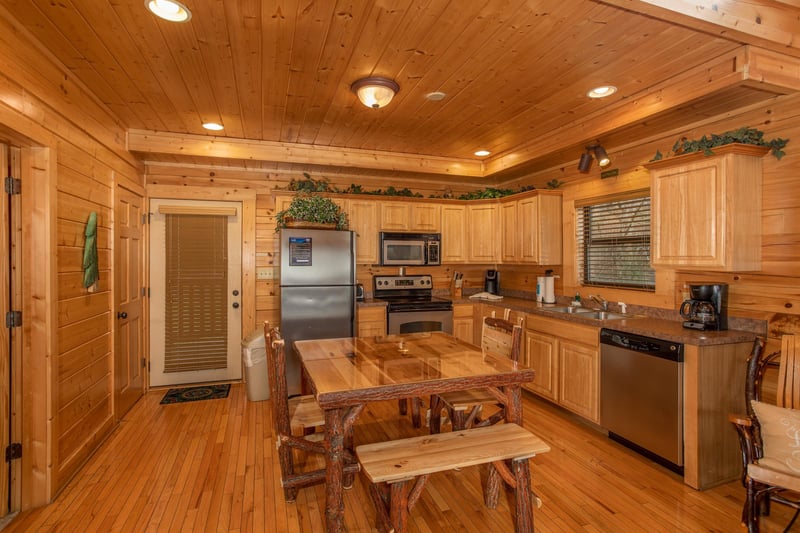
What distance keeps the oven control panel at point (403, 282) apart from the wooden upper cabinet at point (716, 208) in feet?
9.06

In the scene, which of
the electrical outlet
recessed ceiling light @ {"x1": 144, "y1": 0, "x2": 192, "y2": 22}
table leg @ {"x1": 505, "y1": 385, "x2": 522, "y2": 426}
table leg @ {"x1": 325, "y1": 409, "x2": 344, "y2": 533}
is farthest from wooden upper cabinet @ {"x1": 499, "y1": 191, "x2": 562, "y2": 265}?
recessed ceiling light @ {"x1": 144, "y1": 0, "x2": 192, "y2": 22}

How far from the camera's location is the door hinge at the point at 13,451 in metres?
2.24

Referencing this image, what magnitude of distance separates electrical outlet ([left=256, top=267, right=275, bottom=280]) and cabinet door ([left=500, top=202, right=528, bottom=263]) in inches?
106

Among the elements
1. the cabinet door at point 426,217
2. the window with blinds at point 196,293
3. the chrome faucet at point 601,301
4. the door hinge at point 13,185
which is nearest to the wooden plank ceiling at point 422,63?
the door hinge at point 13,185

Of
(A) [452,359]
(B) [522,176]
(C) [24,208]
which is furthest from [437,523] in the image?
(B) [522,176]

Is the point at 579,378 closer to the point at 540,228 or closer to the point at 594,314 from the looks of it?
the point at 594,314

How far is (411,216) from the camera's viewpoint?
493 cm

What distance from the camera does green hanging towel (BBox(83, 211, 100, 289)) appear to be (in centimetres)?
281

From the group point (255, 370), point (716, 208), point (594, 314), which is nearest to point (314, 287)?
point (255, 370)

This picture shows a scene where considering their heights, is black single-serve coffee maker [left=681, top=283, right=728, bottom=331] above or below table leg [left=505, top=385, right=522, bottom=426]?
above

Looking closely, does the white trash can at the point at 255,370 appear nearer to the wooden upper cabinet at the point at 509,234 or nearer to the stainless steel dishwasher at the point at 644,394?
the wooden upper cabinet at the point at 509,234

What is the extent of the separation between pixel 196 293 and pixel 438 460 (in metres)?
3.56

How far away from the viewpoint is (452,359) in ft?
7.89

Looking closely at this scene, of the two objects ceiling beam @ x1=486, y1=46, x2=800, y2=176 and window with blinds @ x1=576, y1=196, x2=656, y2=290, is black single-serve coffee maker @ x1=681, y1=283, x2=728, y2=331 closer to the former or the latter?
window with blinds @ x1=576, y1=196, x2=656, y2=290
